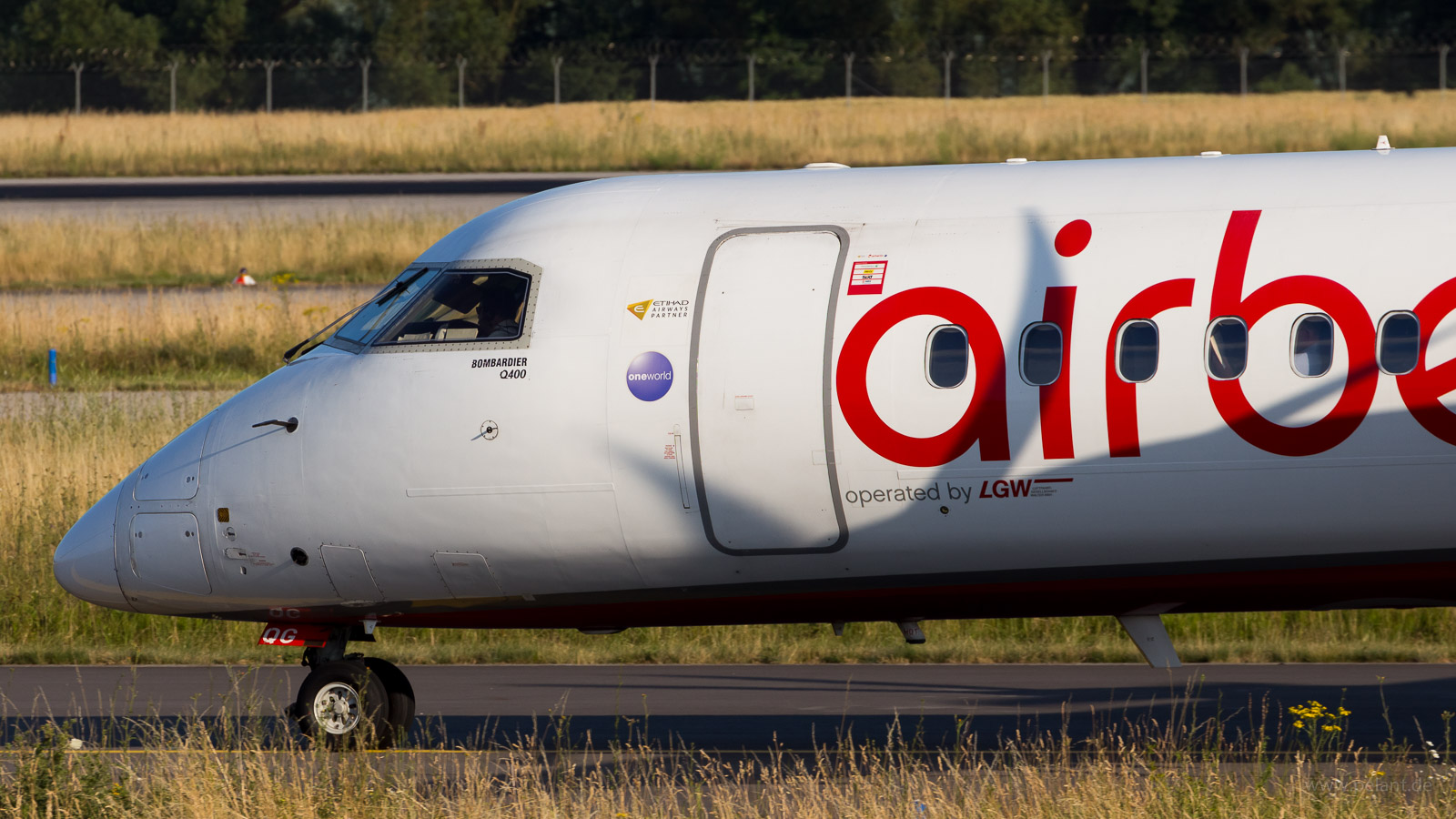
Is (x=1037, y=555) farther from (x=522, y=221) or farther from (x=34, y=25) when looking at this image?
(x=34, y=25)

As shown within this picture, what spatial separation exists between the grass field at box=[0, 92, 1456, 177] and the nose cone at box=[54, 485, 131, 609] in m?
40.2

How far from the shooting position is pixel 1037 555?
9609mm

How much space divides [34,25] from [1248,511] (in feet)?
243

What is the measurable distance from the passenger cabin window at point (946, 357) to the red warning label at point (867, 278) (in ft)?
1.40

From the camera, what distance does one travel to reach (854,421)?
9594mm

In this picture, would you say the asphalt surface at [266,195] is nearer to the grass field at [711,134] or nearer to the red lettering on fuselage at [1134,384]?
the grass field at [711,134]

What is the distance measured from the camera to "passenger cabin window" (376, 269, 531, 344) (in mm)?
10266

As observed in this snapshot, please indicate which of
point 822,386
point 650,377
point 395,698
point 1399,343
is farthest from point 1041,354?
point 395,698

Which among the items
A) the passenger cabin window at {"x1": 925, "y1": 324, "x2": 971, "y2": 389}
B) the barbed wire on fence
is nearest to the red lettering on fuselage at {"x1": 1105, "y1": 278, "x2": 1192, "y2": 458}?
the passenger cabin window at {"x1": 925, "y1": 324, "x2": 971, "y2": 389}

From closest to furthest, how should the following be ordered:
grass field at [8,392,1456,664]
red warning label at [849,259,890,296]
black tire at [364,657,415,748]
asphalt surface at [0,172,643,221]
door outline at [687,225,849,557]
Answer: door outline at [687,225,849,557]
red warning label at [849,259,890,296]
black tire at [364,657,415,748]
grass field at [8,392,1456,664]
asphalt surface at [0,172,643,221]

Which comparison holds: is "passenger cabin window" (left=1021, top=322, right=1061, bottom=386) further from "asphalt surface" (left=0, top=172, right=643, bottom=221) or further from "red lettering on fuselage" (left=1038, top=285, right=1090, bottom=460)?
"asphalt surface" (left=0, top=172, right=643, bottom=221)

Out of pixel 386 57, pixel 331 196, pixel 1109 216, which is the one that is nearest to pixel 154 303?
pixel 331 196

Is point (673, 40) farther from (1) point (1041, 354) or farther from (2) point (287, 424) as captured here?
(1) point (1041, 354)

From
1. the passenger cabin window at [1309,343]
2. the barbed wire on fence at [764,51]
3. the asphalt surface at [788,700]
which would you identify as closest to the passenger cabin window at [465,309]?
the asphalt surface at [788,700]
